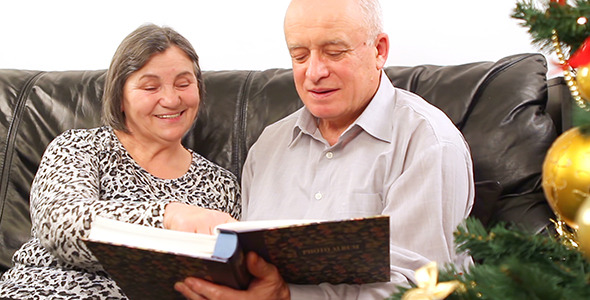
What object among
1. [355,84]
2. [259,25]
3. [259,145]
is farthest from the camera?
[259,25]

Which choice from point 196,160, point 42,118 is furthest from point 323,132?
point 42,118

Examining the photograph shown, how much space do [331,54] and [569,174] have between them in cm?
111

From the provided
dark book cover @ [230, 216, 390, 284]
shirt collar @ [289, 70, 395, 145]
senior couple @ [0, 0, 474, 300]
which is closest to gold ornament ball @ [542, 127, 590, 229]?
dark book cover @ [230, 216, 390, 284]

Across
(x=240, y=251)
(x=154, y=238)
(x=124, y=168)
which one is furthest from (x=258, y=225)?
(x=124, y=168)

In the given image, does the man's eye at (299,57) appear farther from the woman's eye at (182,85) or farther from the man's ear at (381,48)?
the woman's eye at (182,85)

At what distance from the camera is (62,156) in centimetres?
188

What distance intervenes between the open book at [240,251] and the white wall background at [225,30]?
4.00 feet

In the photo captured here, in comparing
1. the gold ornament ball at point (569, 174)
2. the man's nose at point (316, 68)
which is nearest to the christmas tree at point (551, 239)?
the gold ornament ball at point (569, 174)

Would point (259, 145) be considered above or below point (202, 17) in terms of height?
below

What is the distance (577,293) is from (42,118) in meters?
2.12

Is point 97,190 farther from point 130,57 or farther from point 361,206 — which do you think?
point 361,206

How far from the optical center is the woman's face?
1.95 meters

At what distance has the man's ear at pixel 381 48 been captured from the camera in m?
1.77

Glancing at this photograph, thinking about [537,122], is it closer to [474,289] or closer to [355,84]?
[355,84]
